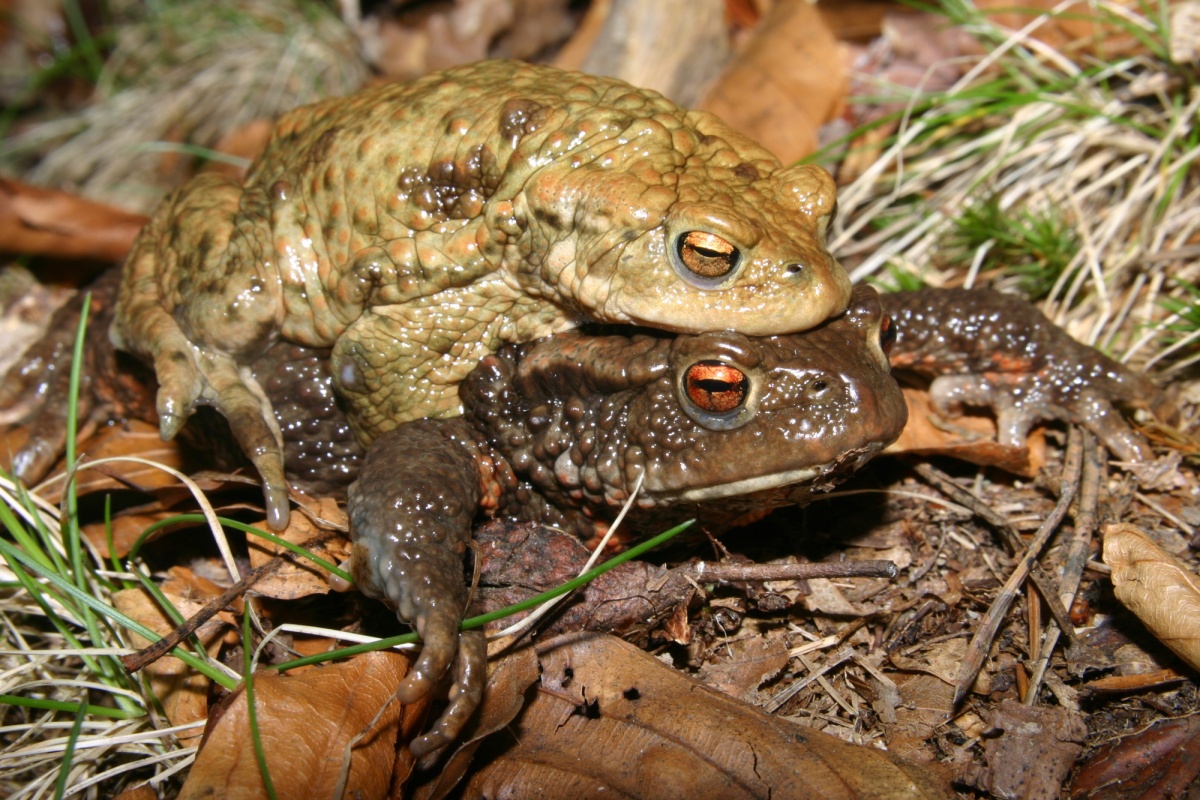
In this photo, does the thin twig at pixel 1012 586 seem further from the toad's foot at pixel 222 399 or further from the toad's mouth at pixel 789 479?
the toad's foot at pixel 222 399

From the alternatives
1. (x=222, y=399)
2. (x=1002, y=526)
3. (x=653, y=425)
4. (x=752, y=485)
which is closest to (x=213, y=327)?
(x=222, y=399)

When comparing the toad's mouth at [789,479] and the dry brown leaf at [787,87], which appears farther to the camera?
the dry brown leaf at [787,87]

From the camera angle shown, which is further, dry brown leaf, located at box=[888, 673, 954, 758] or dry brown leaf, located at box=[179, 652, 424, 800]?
dry brown leaf, located at box=[888, 673, 954, 758]

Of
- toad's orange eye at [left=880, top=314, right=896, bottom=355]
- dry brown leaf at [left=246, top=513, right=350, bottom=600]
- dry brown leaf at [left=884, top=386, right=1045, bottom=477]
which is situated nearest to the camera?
toad's orange eye at [left=880, top=314, right=896, bottom=355]

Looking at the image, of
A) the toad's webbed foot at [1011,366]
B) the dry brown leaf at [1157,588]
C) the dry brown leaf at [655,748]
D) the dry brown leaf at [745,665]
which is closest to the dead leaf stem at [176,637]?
the dry brown leaf at [655,748]

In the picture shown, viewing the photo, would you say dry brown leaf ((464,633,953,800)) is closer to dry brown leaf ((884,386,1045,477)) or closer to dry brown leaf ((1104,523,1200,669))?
dry brown leaf ((1104,523,1200,669))

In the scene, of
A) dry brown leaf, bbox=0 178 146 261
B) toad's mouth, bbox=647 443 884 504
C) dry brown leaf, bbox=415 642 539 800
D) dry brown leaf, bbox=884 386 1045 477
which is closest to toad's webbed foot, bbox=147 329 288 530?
A: dry brown leaf, bbox=415 642 539 800

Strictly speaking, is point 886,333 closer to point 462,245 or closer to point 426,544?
point 462,245
